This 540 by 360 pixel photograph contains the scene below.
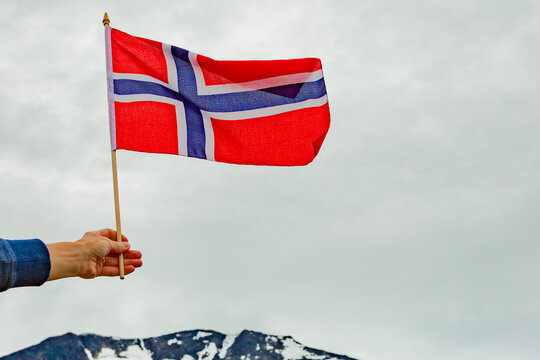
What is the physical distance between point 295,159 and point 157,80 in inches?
118

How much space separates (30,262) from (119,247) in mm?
3193

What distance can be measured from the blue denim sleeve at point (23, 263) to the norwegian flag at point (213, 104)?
718 cm

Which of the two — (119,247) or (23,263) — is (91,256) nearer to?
(119,247)

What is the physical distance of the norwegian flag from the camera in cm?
1450

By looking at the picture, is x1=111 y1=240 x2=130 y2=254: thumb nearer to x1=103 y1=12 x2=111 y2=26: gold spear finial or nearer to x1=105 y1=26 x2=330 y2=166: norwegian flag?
x1=105 y1=26 x2=330 y2=166: norwegian flag

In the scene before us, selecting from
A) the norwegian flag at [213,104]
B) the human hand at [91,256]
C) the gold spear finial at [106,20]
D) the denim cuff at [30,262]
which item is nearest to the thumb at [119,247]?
the human hand at [91,256]

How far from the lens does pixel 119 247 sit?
377 inches

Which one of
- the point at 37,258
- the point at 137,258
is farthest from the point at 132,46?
the point at 37,258

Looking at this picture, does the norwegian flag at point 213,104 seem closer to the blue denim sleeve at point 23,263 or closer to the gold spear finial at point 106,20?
the gold spear finial at point 106,20

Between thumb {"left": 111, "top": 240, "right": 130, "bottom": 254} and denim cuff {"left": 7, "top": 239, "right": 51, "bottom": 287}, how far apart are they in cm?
266

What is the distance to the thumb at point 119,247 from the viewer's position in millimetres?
9375

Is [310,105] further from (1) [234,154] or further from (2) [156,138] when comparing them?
(2) [156,138]

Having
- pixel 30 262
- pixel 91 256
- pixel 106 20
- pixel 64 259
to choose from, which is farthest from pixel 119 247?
pixel 106 20

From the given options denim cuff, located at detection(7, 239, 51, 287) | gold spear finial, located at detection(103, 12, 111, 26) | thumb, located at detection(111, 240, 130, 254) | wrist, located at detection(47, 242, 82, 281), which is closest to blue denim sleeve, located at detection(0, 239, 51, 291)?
denim cuff, located at detection(7, 239, 51, 287)
